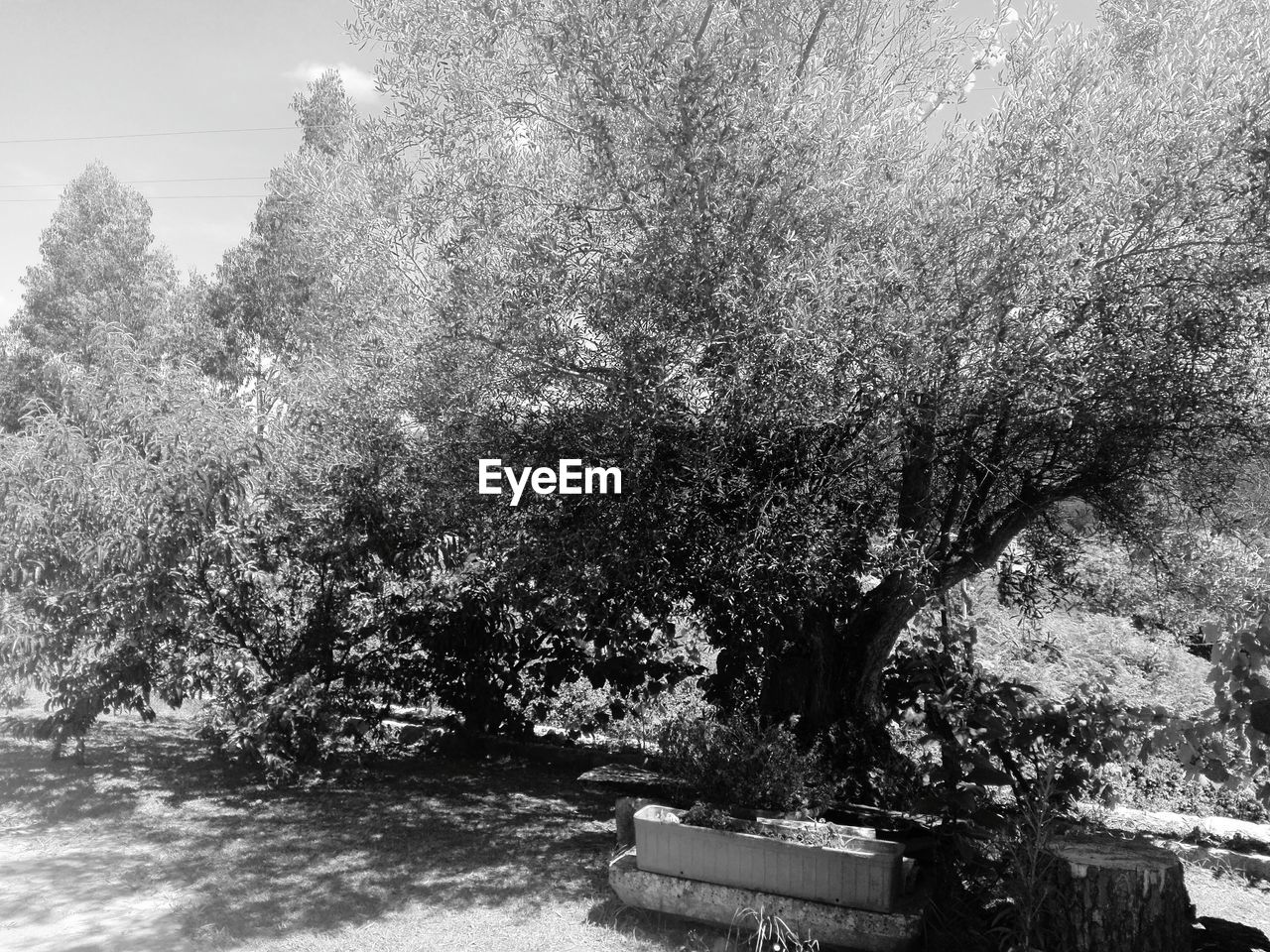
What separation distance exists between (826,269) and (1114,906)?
9.58 feet

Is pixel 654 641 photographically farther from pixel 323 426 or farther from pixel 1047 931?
pixel 1047 931

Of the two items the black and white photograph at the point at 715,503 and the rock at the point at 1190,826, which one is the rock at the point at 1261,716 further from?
the rock at the point at 1190,826

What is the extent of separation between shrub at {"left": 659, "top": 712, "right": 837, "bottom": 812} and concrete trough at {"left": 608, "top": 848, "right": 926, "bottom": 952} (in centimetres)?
45

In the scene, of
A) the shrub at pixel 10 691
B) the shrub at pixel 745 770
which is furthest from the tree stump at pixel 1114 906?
the shrub at pixel 10 691

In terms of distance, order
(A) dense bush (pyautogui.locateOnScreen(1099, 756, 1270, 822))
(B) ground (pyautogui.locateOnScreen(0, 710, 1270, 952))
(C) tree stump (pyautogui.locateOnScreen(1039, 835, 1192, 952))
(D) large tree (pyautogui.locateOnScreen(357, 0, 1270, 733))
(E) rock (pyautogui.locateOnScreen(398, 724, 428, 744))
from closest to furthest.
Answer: (C) tree stump (pyautogui.locateOnScreen(1039, 835, 1192, 952)), (B) ground (pyautogui.locateOnScreen(0, 710, 1270, 952)), (D) large tree (pyautogui.locateOnScreen(357, 0, 1270, 733)), (A) dense bush (pyautogui.locateOnScreen(1099, 756, 1270, 822)), (E) rock (pyautogui.locateOnScreen(398, 724, 428, 744))

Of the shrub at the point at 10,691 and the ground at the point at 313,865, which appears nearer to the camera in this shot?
the ground at the point at 313,865

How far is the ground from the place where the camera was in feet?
14.1

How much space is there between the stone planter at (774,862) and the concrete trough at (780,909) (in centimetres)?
3

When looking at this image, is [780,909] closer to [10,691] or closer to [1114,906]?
[1114,906]

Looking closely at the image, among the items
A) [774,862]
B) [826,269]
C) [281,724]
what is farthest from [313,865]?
[826,269]

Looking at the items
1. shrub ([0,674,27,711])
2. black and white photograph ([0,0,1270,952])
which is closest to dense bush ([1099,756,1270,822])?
black and white photograph ([0,0,1270,952])

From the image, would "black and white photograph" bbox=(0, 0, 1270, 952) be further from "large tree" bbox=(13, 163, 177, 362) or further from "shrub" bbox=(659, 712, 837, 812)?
"large tree" bbox=(13, 163, 177, 362)

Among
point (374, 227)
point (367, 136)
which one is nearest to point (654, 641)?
point (374, 227)

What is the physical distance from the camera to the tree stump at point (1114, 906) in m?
3.62
